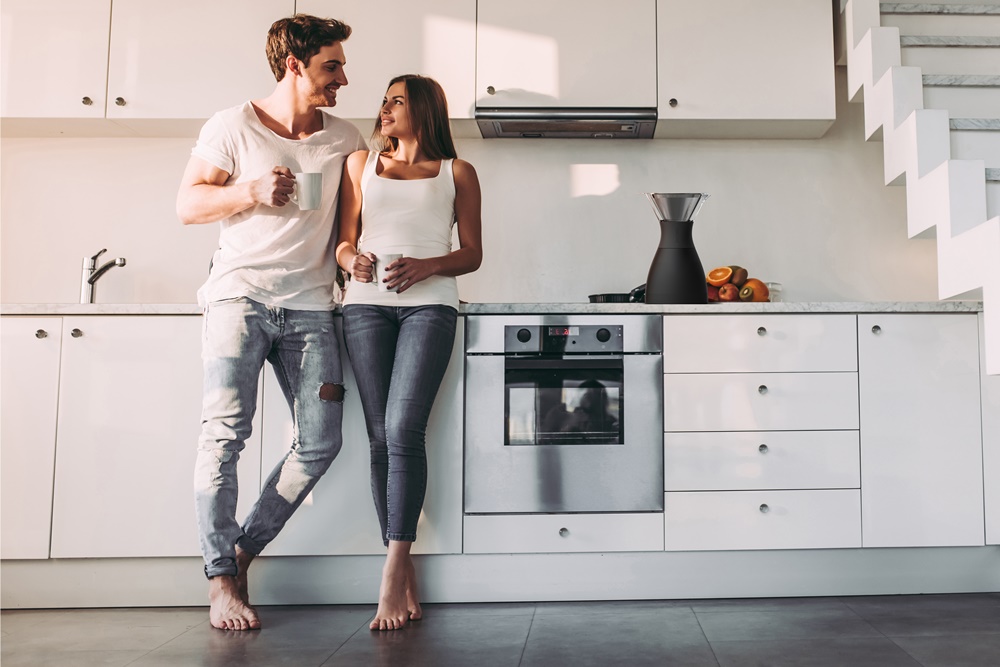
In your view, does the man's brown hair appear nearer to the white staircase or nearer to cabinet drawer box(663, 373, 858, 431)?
cabinet drawer box(663, 373, 858, 431)

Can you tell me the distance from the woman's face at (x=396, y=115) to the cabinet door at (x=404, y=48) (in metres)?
0.63

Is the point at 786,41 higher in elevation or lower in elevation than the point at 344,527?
higher

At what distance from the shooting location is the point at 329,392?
229 centimetres

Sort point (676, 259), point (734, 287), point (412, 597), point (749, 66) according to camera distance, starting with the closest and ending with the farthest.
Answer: point (412, 597), point (676, 259), point (734, 287), point (749, 66)

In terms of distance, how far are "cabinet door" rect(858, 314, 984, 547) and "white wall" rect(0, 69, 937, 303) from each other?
2.29 ft

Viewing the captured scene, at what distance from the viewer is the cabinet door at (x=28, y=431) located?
241 cm

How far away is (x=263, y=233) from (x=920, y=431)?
1911 millimetres

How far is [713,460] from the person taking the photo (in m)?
2.46

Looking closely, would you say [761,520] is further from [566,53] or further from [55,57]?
[55,57]

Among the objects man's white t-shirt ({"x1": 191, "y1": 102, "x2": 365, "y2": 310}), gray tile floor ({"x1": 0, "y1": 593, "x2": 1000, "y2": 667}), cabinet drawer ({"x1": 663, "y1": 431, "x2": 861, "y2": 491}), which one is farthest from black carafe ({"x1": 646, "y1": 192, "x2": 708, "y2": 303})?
man's white t-shirt ({"x1": 191, "y1": 102, "x2": 365, "y2": 310})

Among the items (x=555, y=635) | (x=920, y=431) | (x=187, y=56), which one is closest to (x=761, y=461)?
(x=920, y=431)

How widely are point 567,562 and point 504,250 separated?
126cm

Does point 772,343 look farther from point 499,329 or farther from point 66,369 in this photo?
point 66,369

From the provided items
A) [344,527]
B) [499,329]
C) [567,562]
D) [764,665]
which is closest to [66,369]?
[344,527]
